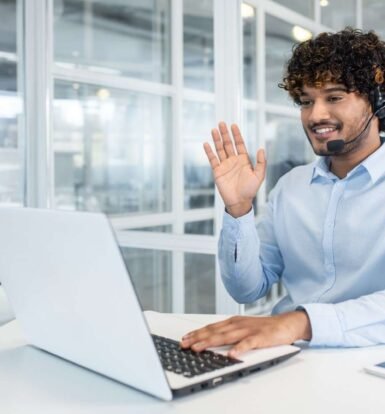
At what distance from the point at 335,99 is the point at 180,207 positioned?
5.49 feet

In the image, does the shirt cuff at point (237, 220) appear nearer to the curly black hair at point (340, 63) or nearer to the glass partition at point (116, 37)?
the curly black hair at point (340, 63)

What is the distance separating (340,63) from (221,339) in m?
0.89

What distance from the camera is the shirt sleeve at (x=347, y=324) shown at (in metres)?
1.09

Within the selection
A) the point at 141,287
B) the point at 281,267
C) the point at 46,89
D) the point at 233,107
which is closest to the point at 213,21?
the point at 233,107

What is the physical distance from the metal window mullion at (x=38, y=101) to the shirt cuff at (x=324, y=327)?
2.30m

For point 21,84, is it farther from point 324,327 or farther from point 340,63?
point 324,327

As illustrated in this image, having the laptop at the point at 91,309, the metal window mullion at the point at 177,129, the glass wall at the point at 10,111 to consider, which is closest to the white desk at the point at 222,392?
the laptop at the point at 91,309

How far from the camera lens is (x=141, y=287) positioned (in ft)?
12.2

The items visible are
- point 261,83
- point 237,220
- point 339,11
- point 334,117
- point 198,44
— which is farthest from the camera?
point 339,11

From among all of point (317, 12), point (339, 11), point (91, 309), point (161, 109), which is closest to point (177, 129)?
point (161, 109)

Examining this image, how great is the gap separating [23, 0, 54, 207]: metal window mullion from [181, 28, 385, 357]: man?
1813mm

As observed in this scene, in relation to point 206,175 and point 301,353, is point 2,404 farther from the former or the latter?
point 206,175

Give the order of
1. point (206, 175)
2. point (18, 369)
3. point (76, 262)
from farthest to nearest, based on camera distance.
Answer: point (206, 175)
point (18, 369)
point (76, 262)

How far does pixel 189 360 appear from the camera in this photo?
917mm
